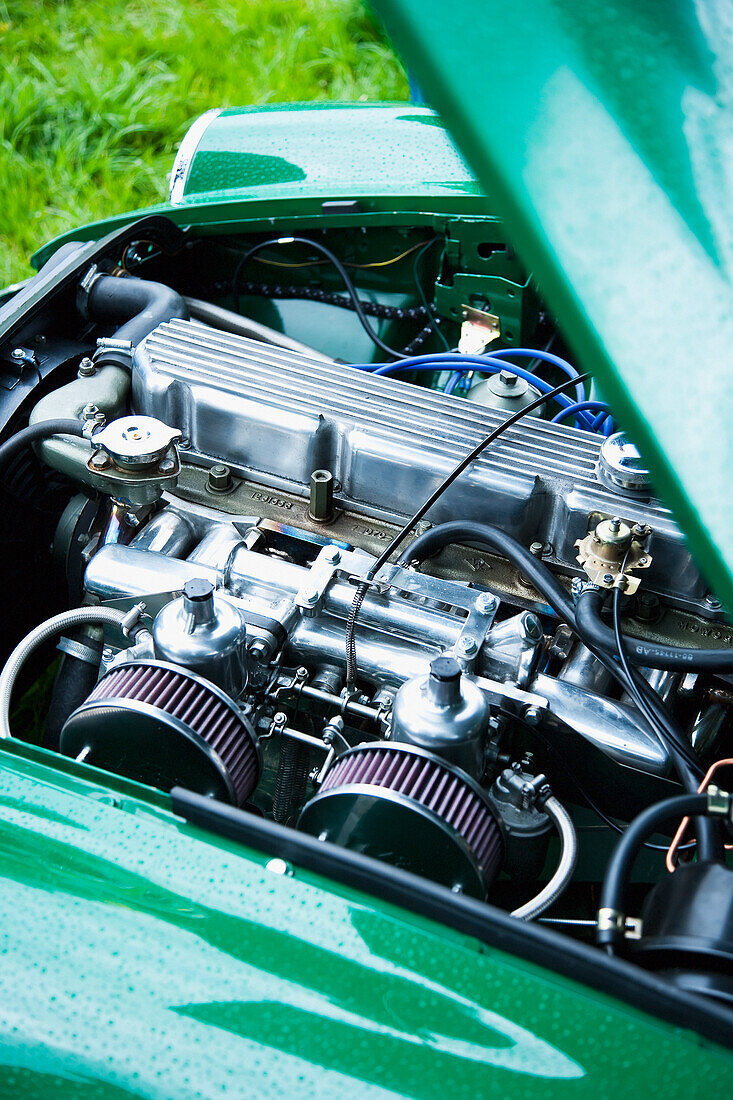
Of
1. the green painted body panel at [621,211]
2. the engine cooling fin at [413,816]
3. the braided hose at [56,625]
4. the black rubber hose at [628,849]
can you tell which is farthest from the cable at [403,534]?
the green painted body panel at [621,211]

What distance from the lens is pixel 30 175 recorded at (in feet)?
13.4

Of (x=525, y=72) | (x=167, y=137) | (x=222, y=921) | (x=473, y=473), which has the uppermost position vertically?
(x=167, y=137)

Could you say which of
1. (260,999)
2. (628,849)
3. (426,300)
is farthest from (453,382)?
(260,999)

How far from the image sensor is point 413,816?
1.30 meters

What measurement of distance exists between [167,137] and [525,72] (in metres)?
3.65

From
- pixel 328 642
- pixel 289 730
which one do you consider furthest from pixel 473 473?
pixel 289 730

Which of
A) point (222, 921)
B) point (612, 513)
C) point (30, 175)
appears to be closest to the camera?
point (222, 921)

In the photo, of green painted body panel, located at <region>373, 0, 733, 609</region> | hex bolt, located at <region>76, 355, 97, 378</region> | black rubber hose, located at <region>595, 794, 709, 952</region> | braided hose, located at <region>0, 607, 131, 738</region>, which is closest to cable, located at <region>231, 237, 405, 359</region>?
hex bolt, located at <region>76, 355, 97, 378</region>

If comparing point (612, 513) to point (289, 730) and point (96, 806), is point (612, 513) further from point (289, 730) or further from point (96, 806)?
point (96, 806)

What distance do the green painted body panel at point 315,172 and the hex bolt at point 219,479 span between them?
2.49 feet

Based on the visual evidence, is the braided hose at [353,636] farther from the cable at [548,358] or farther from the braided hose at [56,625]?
the cable at [548,358]

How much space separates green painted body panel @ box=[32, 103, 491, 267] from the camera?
240 centimetres

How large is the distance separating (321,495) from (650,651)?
63 cm

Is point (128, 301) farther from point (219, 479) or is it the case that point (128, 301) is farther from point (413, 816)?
point (413, 816)
